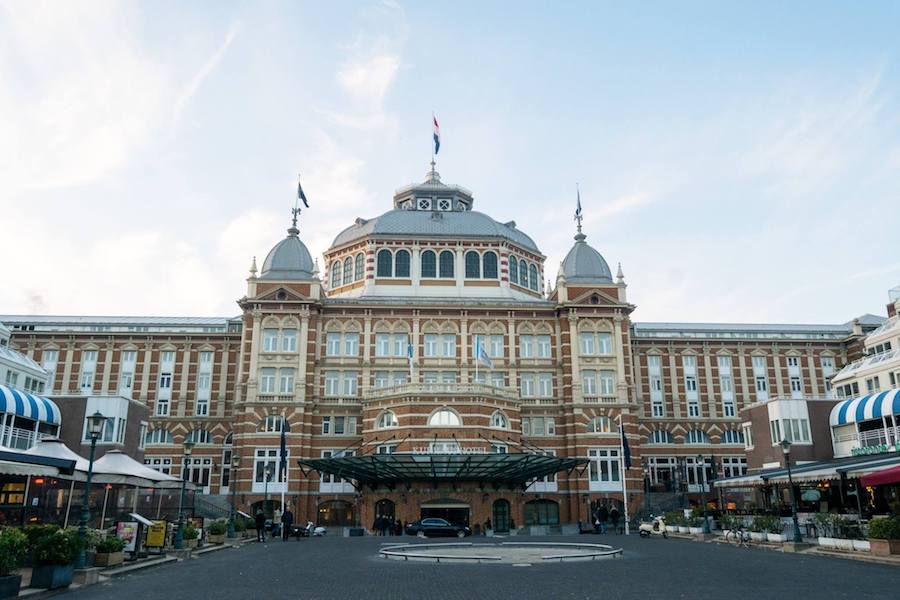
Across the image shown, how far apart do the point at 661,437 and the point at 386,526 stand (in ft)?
115

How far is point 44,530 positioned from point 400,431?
3833cm

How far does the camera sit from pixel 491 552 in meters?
33.9

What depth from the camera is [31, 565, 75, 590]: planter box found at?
20.8 metres

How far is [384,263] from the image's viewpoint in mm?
72625

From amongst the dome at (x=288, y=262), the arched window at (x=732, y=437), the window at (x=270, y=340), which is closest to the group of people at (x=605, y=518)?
the arched window at (x=732, y=437)

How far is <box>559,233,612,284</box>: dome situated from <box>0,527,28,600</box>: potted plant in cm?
5656

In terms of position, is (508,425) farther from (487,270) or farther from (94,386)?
(94,386)

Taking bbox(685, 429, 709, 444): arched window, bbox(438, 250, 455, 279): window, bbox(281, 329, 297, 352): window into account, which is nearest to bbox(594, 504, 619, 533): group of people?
→ bbox(685, 429, 709, 444): arched window

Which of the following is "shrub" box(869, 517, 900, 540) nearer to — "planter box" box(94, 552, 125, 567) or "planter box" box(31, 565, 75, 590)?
"planter box" box(31, 565, 75, 590)

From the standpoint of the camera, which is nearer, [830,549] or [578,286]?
[830,549]

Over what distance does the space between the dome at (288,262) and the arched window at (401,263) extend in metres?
8.14

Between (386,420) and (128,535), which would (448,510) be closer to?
(386,420)

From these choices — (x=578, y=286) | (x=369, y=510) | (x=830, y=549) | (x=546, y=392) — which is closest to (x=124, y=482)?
(x=369, y=510)

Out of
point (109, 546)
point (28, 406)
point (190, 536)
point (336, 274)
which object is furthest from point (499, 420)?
point (109, 546)
